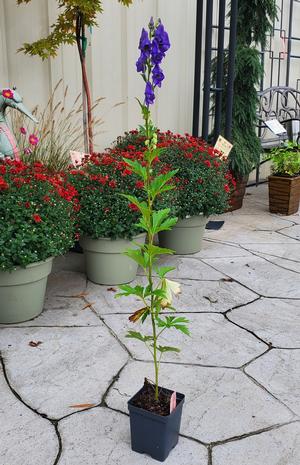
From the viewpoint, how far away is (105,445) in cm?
172

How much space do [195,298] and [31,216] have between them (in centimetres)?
108

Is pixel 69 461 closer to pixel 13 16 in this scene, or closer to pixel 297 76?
pixel 13 16

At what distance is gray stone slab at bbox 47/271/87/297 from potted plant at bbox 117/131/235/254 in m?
0.73

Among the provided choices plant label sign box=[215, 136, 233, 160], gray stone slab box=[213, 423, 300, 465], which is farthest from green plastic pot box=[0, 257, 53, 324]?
plant label sign box=[215, 136, 233, 160]

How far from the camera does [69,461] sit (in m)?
1.64

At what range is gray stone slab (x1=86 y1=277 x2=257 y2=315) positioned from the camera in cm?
279

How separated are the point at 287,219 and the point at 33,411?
11.1 feet

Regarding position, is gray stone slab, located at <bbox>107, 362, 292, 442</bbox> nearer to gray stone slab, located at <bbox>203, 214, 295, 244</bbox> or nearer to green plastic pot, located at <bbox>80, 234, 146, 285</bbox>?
green plastic pot, located at <bbox>80, 234, 146, 285</bbox>

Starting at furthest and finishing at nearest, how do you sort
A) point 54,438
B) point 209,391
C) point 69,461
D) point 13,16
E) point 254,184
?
1. point 254,184
2. point 13,16
3. point 209,391
4. point 54,438
5. point 69,461

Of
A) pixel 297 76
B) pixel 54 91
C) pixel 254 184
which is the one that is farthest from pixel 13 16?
pixel 297 76

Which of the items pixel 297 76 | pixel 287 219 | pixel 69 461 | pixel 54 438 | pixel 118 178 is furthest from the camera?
pixel 297 76

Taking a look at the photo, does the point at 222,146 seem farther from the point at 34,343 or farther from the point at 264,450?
the point at 264,450

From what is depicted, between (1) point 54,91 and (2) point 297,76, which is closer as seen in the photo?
(1) point 54,91

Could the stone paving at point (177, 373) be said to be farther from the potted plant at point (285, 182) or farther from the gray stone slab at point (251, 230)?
the potted plant at point (285, 182)
